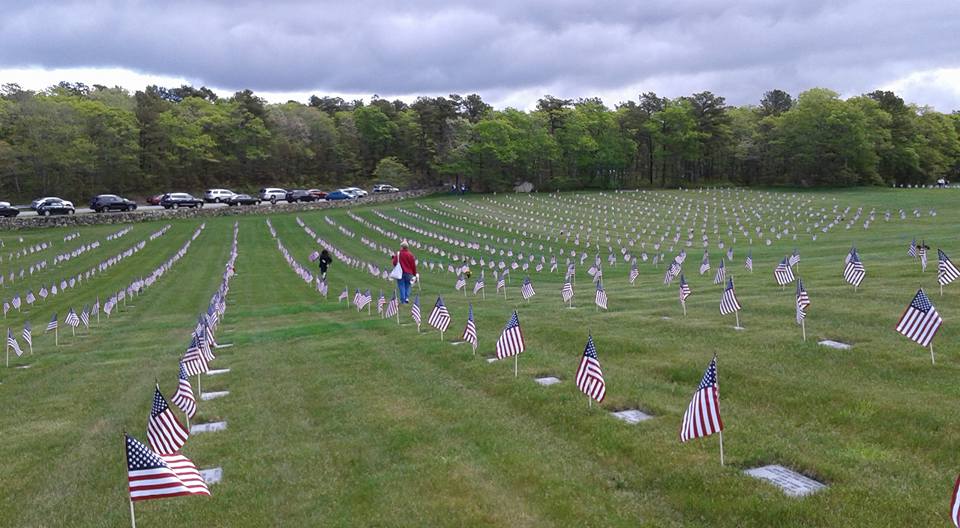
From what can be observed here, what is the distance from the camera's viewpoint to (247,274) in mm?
41719

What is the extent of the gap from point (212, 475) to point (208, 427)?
2.58 m

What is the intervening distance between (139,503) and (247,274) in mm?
34777

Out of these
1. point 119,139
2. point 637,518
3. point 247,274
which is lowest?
point 247,274

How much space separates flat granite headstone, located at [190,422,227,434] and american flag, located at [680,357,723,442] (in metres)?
6.94

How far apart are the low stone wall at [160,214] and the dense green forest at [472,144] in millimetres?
21093

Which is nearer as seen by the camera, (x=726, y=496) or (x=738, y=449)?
(x=726, y=496)

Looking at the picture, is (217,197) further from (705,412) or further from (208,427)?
(705,412)

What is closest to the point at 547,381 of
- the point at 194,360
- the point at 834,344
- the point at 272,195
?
the point at 834,344

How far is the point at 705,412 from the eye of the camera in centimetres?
838

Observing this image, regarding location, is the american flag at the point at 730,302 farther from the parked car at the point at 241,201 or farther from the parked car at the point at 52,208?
the parked car at the point at 241,201

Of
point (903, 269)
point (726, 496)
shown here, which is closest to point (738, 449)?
point (726, 496)

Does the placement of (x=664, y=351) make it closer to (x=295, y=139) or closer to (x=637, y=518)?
(x=637, y=518)

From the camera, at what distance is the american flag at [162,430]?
8.99m

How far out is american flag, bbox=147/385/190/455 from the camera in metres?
8.99
